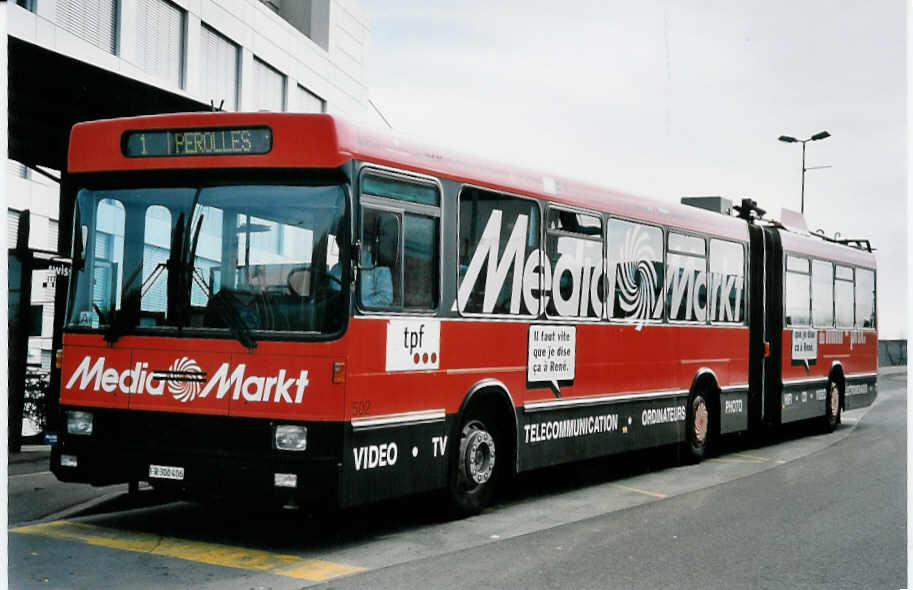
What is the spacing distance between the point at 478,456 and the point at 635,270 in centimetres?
371

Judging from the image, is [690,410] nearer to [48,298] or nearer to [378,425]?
[378,425]

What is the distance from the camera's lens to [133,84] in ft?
34.4

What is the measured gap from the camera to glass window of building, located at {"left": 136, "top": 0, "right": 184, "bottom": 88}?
26047 millimetres

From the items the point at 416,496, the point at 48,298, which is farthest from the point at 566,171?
the point at 48,298

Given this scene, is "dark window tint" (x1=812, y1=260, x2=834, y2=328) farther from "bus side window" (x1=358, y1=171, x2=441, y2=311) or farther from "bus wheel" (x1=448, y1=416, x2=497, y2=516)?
"bus side window" (x1=358, y1=171, x2=441, y2=311)

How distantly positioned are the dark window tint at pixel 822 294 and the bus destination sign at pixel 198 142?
1221 cm

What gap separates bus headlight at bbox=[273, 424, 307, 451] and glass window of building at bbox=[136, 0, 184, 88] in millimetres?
19996

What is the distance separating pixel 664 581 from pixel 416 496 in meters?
3.70

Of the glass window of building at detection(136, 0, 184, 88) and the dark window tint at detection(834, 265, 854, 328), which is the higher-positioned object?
the glass window of building at detection(136, 0, 184, 88)

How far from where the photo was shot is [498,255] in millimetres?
9758

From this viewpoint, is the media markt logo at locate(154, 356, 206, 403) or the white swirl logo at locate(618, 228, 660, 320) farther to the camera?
the white swirl logo at locate(618, 228, 660, 320)

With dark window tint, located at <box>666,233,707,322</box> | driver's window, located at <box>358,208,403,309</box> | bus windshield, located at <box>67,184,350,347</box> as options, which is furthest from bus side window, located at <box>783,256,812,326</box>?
bus windshield, located at <box>67,184,350,347</box>

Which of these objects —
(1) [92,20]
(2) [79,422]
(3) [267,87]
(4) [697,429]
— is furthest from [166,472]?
(3) [267,87]

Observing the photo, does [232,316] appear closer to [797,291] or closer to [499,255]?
[499,255]
